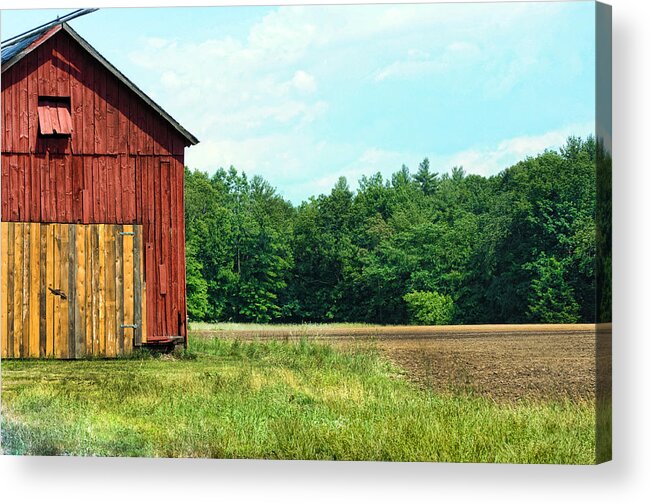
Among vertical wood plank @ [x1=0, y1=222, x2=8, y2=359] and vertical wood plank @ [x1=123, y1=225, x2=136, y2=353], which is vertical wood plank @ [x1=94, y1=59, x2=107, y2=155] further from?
vertical wood plank @ [x1=0, y1=222, x2=8, y2=359]

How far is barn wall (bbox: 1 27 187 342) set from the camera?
1431cm

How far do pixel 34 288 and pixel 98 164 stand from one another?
1.57 m

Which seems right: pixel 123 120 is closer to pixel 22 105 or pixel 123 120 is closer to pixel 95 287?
pixel 22 105

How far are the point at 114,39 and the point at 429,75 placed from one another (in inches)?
140

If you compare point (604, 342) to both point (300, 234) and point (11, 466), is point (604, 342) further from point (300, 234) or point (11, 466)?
point (11, 466)

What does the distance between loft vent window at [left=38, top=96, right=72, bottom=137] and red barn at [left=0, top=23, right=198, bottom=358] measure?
0.01 meters

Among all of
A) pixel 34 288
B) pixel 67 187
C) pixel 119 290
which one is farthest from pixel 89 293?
pixel 67 187

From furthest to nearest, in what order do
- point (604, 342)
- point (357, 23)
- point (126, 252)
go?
point (126, 252) → point (357, 23) → point (604, 342)

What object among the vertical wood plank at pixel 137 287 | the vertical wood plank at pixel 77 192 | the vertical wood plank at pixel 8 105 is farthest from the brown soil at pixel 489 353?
the vertical wood plank at pixel 8 105

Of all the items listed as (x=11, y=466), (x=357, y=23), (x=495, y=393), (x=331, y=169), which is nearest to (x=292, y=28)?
(x=357, y=23)

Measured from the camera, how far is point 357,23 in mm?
13539

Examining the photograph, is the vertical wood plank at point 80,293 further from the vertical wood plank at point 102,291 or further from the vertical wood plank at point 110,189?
the vertical wood plank at point 110,189

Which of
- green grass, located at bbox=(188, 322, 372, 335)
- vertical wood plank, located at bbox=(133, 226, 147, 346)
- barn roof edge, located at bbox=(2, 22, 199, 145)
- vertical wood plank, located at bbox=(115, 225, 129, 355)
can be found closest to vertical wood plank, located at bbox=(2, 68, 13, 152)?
barn roof edge, located at bbox=(2, 22, 199, 145)

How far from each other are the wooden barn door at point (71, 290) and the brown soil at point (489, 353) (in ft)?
3.99
